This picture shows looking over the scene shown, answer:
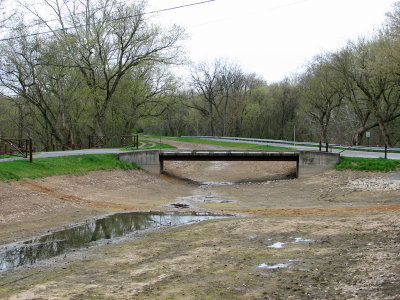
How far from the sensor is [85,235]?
1277 centimetres

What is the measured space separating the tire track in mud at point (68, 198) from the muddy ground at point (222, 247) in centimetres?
5

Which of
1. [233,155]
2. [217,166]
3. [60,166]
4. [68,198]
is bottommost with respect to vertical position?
[68,198]

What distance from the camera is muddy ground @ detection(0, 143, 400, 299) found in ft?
21.8

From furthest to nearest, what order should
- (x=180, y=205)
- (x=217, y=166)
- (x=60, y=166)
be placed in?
(x=217, y=166) → (x=60, y=166) → (x=180, y=205)

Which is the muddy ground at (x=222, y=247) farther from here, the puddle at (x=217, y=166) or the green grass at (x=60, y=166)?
the puddle at (x=217, y=166)

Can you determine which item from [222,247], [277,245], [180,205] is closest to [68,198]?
[180,205]

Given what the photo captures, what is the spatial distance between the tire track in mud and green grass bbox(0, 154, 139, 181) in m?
0.80

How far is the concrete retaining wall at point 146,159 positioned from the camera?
94.8ft

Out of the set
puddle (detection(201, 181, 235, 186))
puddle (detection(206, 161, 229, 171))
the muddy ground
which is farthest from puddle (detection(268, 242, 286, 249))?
puddle (detection(206, 161, 229, 171))

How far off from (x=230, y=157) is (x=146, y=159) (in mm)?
6348

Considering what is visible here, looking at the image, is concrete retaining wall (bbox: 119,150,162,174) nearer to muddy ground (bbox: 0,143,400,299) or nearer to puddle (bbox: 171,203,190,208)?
muddy ground (bbox: 0,143,400,299)

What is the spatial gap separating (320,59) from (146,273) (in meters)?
42.5

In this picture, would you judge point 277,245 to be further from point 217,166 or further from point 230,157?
point 217,166

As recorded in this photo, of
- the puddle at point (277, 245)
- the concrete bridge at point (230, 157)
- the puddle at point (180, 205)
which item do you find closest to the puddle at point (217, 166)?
the concrete bridge at point (230, 157)
